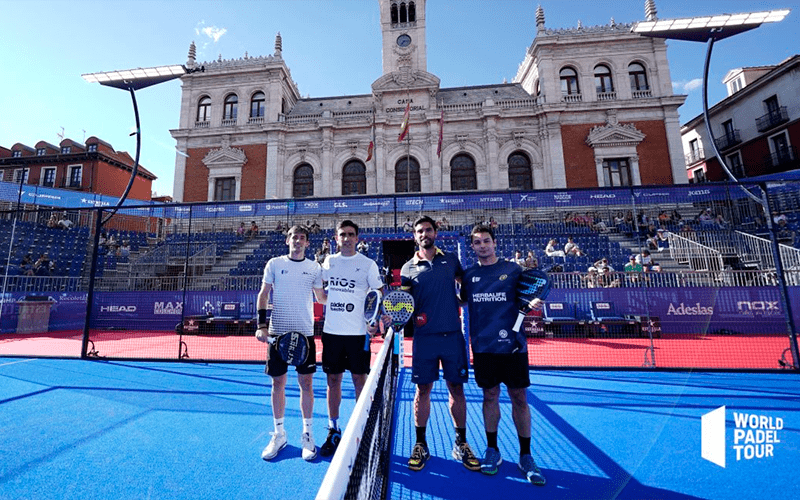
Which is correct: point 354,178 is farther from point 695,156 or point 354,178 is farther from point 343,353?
point 695,156

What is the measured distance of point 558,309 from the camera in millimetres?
10820

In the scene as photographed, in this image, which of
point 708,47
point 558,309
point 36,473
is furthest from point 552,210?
point 36,473

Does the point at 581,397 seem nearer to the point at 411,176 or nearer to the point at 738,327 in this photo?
the point at 738,327

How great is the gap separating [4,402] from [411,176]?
921 inches

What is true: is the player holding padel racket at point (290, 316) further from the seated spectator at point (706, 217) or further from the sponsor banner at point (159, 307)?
the seated spectator at point (706, 217)

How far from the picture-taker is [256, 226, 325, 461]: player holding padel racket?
11.2 feet

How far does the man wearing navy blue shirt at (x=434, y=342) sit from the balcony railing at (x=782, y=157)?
37.4 meters

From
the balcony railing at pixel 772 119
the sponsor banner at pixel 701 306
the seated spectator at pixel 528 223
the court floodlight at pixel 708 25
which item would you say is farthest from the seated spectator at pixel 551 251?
the balcony railing at pixel 772 119

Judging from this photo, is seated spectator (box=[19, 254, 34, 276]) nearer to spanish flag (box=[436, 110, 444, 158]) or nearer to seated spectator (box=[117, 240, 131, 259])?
seated spectator (box=[117, 240, 131, 259])

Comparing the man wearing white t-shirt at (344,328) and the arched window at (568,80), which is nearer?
the man wearing white t-shirt at (344,328)

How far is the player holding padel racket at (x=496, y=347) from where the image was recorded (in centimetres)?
304

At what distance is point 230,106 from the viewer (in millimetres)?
28641

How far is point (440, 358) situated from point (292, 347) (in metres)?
1.51

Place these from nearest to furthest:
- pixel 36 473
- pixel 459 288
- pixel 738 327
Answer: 1. pixel 36 473
2. pixel 459 288
3. pixel 738 327
